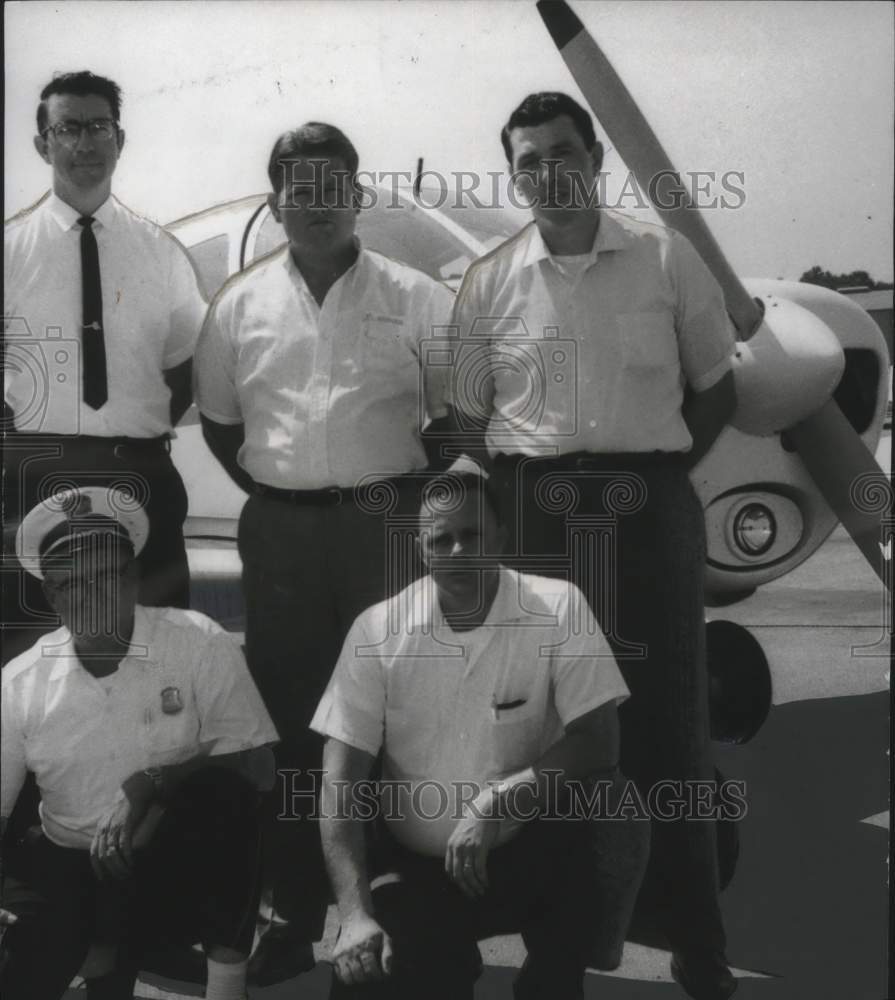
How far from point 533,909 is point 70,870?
3.39 ft

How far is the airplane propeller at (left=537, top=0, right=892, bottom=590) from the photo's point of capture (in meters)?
2.77

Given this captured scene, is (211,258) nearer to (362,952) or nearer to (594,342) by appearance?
(594,342)

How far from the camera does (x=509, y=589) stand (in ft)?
8.91

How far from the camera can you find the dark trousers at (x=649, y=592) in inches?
108

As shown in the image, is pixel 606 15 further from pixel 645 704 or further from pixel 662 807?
pixel 662 807

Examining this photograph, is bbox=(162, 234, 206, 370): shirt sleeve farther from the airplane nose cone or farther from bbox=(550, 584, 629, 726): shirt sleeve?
the airplane nose cone

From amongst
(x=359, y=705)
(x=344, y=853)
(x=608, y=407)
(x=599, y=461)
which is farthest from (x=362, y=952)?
(x=608, y=407)

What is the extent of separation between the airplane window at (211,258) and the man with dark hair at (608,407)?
1.92ft

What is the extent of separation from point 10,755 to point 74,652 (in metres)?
0.27

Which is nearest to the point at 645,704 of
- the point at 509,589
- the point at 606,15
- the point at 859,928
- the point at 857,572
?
the point at 509,589

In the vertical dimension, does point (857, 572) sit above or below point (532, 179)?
below

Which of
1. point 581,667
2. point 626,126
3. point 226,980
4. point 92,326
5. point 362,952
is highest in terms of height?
point 626,126

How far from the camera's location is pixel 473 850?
2588mm

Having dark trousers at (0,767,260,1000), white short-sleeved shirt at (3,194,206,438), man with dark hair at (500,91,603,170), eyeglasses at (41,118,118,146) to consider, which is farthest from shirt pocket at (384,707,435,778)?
eyeglasses at (41,118,118,146)
